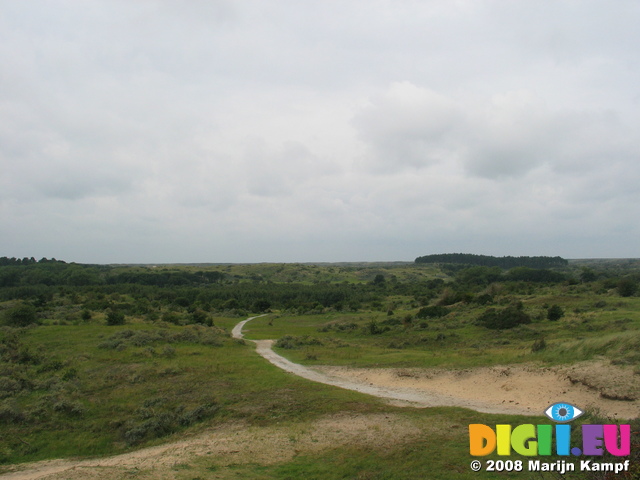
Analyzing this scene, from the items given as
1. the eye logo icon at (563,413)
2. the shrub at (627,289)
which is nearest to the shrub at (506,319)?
Answer: the shrub at (627,289)

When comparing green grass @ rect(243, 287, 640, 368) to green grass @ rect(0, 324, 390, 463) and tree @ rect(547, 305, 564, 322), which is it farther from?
green grass @ rect(0, 324, 390, 463)

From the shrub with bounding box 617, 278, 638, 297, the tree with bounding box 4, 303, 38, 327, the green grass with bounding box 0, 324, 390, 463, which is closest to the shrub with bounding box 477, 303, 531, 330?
the shrub with bounding box 617, 278, 638, 297

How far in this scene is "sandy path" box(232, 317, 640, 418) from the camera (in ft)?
47.5

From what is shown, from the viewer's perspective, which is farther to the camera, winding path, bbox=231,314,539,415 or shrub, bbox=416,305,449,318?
shrub, bbox=416,305,449,318

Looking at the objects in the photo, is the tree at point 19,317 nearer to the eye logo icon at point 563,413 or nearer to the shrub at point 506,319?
the shrub at point 506,319

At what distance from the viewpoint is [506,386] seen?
17.5 m

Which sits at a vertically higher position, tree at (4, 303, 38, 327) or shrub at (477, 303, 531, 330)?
shrub at (477, 303, 531, 330)

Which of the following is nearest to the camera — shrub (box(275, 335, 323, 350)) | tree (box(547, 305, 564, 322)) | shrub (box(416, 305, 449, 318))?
shrub (box(275, 335, 323, 350))


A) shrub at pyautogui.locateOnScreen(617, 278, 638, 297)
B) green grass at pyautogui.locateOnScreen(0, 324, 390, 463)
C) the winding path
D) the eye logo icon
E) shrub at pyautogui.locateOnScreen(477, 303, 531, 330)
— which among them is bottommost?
green grass at pyautogui.locateOnScreen(0, 324, 390, 463)

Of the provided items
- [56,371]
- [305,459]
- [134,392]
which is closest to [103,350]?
[56,371]

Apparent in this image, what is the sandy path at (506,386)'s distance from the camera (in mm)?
14469

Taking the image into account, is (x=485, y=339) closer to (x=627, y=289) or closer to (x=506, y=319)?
(x=506, y=319)

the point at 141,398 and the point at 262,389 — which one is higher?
the point at 262,389

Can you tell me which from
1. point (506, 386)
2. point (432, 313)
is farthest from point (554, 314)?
point (506, 386)
